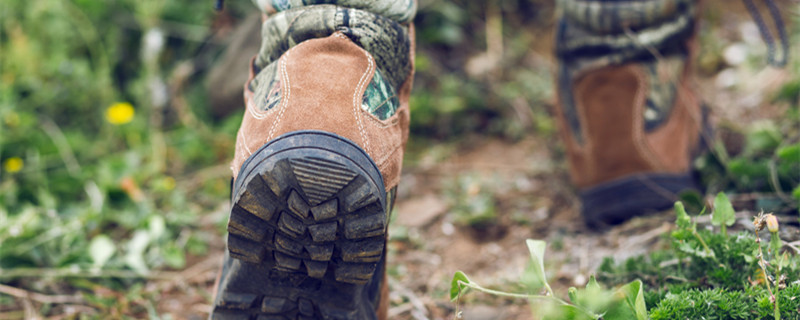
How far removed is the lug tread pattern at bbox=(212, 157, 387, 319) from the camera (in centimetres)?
86

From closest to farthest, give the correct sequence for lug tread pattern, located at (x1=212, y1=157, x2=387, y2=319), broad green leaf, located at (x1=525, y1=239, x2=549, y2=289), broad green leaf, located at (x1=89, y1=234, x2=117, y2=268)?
1. lug tread pattern, located at (x1=212, y1=157, x2=387, y2=319)
2. broad green leaf, located at (x1=525, y1=239, x2=549, y2=289)
3. broad green leaf, located at (x1=89, y1=234, x2=117, y2=268)

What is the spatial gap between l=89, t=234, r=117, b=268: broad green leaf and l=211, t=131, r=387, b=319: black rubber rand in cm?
68

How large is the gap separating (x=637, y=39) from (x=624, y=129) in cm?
23

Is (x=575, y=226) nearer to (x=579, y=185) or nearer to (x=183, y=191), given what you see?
(x=579, y=185)

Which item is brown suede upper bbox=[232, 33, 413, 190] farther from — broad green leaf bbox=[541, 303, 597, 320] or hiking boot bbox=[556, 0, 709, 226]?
hiking boot bbox=[556, 0, 709, 226]

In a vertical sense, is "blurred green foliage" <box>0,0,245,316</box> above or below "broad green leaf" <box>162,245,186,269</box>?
above

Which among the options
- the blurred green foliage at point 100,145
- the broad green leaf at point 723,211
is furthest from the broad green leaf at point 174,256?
the broad green leaf at point 723,211

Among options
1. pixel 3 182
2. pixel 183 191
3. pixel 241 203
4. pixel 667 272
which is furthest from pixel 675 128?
pixel 3 182

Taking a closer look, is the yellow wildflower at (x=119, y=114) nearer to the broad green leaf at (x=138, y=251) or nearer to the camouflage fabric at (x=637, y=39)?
the broad green leaf at (x=138, y=251)

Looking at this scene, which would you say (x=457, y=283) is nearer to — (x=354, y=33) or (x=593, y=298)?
(x=593, y=298)

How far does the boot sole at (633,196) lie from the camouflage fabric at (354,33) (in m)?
0.82

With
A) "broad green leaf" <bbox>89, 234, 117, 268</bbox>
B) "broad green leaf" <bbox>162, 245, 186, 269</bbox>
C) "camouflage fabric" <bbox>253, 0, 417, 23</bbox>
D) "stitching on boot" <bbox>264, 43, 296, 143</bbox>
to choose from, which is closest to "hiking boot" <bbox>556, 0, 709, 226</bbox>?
"camouflage fabric" <bbox>253, 0, 417, 23</bbox>

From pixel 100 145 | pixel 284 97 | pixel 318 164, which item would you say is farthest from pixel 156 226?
pixel 318 164

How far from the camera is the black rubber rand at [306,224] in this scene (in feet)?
2.84
